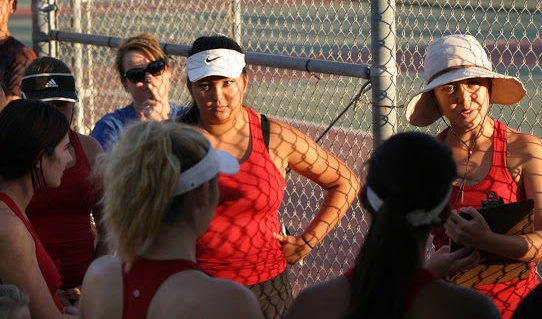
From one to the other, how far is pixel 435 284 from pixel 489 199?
1171mm

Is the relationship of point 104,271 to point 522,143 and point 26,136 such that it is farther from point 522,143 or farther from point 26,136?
point 522,143

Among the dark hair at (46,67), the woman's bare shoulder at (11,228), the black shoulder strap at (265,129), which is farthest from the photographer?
the dark hair at (46,67)

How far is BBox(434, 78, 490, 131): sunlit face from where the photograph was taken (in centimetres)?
315

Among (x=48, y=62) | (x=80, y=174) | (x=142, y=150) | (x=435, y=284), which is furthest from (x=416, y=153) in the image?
(x=48, y=62)

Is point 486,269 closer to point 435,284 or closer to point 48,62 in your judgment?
point 435,284

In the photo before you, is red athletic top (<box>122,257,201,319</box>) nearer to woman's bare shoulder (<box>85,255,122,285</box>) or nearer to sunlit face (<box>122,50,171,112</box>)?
woman's bare shoulder (<box>85,255,122,285</box>)

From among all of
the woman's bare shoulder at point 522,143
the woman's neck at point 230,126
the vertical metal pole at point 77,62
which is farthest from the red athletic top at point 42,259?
the vertical metal pole at point 77,62

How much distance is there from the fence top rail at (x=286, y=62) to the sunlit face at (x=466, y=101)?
23.3 inches

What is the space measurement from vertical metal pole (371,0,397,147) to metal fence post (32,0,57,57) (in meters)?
3.64

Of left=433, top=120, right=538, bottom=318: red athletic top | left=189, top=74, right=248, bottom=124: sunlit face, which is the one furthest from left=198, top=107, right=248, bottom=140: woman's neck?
left=433, top=120, right=538, bottom=318: red athletic top

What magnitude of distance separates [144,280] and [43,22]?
4795mm

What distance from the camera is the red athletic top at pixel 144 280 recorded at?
6.94 feet

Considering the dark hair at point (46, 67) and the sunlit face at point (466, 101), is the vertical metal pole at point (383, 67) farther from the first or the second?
the dark hair at point (46, 67)

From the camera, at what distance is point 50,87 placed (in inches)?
170
